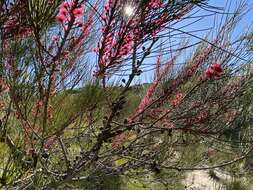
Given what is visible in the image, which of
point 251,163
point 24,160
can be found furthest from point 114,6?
point 251,163

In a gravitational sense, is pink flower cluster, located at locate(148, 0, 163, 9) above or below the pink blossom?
above

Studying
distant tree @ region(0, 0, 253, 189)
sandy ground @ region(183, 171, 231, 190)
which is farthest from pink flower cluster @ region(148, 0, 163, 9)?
sandy ground @ region(183, 171, 231, 190)

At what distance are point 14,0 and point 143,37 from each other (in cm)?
60

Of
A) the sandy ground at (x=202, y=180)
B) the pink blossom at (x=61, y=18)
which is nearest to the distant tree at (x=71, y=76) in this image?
the pink blossom at (x=61, y=18)

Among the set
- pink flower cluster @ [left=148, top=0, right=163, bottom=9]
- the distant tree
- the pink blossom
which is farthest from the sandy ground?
the pink blossom

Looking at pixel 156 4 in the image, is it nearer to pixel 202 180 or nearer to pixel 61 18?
pixel 61 18

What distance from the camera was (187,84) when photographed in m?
3.82

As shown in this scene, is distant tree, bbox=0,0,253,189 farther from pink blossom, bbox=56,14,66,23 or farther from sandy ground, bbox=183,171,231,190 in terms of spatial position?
sandy ground, bbox=183,171,231,190

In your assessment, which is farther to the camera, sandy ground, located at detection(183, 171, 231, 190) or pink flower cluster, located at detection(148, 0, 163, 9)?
sandy ground, located at detection(183, 171, 231, 190)

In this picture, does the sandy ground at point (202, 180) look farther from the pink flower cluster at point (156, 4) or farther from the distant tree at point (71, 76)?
the pink flower cluster at point (156, 4)

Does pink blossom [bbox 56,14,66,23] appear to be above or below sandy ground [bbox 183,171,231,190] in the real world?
above

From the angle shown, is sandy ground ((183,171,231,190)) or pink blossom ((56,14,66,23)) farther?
sandy ground ((183,171,231,190))

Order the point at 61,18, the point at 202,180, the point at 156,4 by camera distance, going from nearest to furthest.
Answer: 1. the point at 61,18
2. the point at 156,4
3. the point at 202,180

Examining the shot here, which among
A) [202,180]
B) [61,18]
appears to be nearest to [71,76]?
[61,18]
